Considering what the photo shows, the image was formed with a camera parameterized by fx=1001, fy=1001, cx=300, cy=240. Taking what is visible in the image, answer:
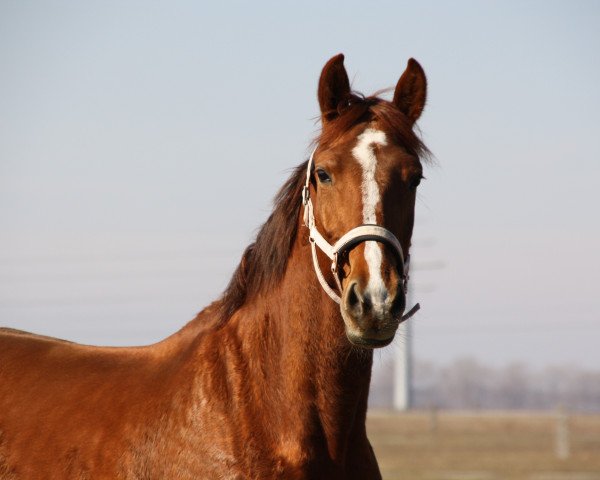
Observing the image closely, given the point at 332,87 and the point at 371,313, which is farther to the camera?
the point at 332,87

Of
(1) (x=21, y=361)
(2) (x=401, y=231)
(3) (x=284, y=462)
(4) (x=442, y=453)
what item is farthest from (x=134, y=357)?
(4) (x=442, y=453)

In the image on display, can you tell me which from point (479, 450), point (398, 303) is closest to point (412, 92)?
point (398, 303)

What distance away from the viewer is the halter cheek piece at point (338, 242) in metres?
4.30

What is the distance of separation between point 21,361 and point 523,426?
40.4 m

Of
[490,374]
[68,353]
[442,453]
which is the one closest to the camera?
[68,353]

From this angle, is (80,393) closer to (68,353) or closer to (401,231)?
(68,353)

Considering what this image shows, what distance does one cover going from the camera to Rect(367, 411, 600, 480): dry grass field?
21.4 meters

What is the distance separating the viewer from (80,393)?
208 inches

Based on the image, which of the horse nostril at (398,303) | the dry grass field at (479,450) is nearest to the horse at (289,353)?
the horse nostril at (398,303)

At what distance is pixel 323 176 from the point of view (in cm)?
462

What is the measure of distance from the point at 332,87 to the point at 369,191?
75 centimetres

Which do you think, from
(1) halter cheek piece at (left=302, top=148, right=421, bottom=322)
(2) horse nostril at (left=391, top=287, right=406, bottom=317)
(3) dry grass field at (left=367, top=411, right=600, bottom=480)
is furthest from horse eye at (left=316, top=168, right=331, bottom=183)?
(3) dry grass field at (left=367, top=411, right=600, bottom=480)

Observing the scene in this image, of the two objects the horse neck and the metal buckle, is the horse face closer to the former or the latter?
the metal buckle

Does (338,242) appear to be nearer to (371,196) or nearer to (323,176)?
(371,196)
